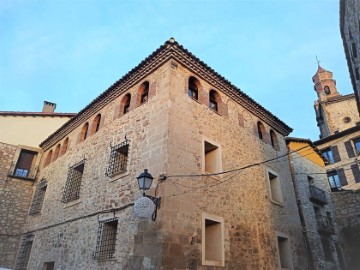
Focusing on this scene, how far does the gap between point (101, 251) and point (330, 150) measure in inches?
860

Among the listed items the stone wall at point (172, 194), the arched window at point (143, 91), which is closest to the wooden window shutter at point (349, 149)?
the stone wall at point (172, 194)

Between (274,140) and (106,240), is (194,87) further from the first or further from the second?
(106,240)

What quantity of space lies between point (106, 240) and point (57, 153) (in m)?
6.90

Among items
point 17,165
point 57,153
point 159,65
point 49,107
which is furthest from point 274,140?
point 49,107

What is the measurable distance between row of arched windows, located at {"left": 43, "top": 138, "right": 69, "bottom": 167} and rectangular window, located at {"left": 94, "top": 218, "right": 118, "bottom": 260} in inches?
228

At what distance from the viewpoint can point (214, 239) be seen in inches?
304

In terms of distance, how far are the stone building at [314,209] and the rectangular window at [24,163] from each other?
12.9m

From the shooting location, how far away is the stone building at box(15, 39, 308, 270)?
693 cm

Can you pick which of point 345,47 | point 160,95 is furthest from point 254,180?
point 345,47

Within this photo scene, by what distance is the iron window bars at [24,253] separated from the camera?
11.3 metres

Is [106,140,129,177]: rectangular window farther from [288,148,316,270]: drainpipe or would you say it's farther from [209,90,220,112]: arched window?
[288,148,316,270]: drainpipe

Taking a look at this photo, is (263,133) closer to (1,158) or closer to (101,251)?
(101,251)

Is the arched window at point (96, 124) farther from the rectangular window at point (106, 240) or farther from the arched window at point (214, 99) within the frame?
the arched window at point (214, 99)

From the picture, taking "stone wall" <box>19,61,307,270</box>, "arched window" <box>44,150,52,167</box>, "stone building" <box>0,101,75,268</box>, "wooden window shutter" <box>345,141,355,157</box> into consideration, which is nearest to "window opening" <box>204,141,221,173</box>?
"stone wall" <box>19,61,307,270</box>
